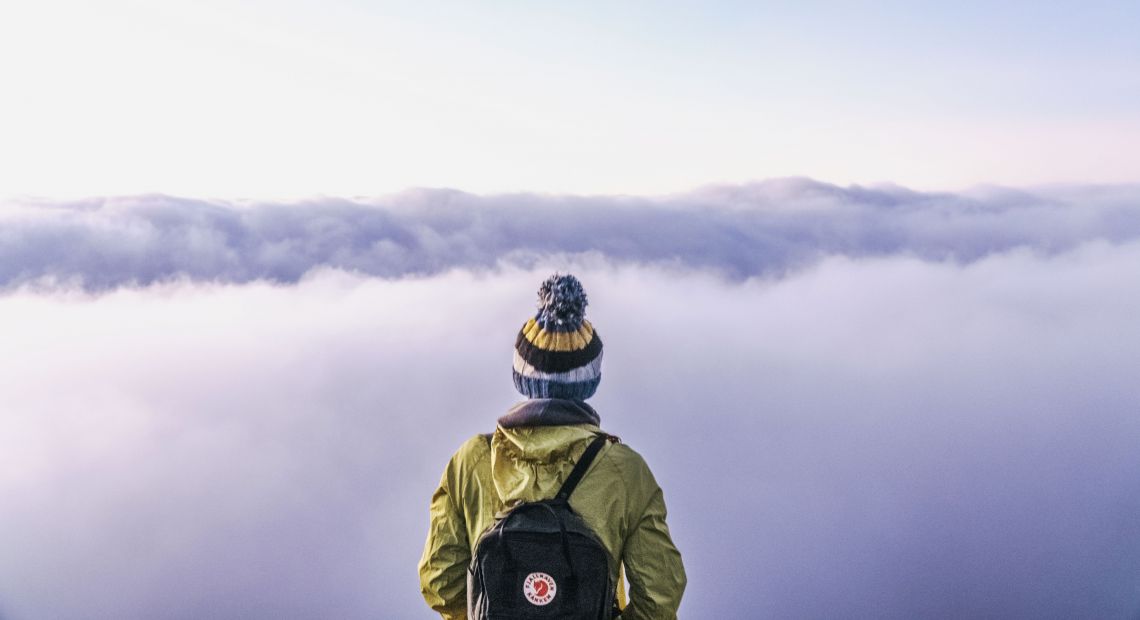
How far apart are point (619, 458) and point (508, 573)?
687mm

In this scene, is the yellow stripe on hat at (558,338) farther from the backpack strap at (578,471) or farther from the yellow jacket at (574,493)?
the backpack strap at (578,471)

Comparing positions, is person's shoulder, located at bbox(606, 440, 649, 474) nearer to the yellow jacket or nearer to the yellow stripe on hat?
the yellow jacket

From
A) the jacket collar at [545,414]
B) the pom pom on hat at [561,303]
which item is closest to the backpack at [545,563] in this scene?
the jacket collar at [545,414]

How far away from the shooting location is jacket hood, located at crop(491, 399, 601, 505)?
4180 millimetres

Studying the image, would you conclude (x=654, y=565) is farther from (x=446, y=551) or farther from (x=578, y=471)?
(x=446, y=551)

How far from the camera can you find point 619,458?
4.21 m

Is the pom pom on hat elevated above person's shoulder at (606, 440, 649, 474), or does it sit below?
above

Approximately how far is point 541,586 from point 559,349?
3.38 feet

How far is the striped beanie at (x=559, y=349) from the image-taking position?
4352mm

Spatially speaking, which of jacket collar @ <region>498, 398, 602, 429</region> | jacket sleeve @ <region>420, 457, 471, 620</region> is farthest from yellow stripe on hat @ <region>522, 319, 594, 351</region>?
jacket sleeve @ <region>420, 457, 471, 620</region>

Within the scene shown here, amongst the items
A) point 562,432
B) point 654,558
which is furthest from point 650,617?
point 562,432

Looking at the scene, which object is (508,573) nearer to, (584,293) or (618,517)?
(618,517)

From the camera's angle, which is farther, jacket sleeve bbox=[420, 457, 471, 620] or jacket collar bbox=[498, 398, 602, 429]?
jacket sleeve bbox=[420, 457, 471, 620]

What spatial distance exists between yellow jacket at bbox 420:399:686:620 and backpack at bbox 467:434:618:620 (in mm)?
53
